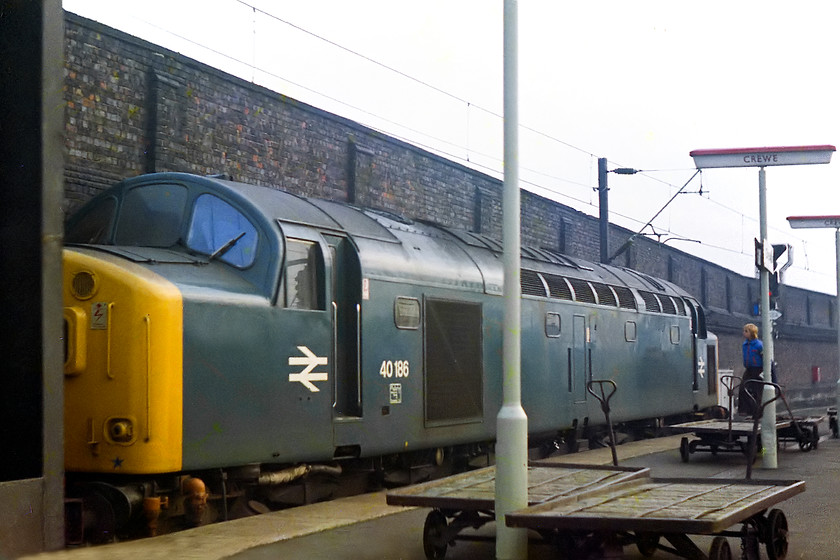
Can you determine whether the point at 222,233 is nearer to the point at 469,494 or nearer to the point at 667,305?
the point at 469,494

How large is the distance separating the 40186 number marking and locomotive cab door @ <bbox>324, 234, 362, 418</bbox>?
1.47ft

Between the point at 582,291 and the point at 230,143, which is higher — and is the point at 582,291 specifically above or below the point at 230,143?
below

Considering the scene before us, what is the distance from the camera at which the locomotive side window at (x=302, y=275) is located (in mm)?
10312

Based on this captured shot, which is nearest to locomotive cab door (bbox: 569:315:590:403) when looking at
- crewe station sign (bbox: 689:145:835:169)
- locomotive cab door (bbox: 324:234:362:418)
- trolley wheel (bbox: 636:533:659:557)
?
crewe station sign (bbox: 689:145:835:169)

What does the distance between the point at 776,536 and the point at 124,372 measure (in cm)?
506

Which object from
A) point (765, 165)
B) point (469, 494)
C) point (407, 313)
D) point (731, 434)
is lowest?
point (731, 434)

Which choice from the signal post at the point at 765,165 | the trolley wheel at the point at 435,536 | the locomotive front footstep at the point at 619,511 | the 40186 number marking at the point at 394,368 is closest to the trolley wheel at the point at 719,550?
the locomotive front footstep at the point at 619,511

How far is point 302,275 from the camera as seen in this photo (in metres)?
10.5

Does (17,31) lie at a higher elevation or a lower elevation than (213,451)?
higher

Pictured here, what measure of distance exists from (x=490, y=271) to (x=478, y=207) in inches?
509

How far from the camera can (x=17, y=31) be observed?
7.91 m

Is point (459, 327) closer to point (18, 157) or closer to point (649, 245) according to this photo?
point (18, 157)

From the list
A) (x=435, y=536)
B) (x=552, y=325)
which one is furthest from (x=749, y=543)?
(x=552, y=325)

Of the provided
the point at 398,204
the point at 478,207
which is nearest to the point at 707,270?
the point at 478,207
